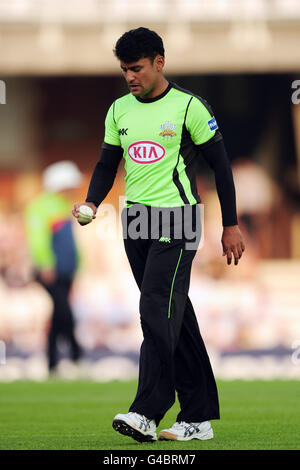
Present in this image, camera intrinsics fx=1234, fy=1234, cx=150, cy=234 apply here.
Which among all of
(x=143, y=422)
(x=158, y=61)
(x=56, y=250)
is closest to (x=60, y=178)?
(x=56, y=250)

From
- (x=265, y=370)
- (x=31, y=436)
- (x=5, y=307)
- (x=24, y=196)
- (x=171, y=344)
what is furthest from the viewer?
(x=24, y=196)

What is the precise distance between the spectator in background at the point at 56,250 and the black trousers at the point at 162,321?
6141 millimetres

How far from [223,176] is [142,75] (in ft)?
2.03

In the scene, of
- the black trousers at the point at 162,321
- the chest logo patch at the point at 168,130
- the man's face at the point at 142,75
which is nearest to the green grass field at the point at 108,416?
the black trousers at the point at 162,321

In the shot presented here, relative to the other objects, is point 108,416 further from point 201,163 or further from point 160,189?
point 201,163

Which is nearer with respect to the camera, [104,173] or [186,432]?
[186,432]

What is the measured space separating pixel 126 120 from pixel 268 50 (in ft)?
42.7

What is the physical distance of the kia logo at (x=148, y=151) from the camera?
582 cm

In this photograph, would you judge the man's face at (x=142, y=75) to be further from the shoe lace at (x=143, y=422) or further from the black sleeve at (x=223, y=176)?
the shoe lace at (x=143, y=422)

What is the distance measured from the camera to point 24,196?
65.4 feet

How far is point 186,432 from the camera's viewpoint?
5953 millimetres

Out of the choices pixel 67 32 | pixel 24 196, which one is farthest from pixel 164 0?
pixel 24 196

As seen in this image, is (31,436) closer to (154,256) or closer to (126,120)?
(154,256)
